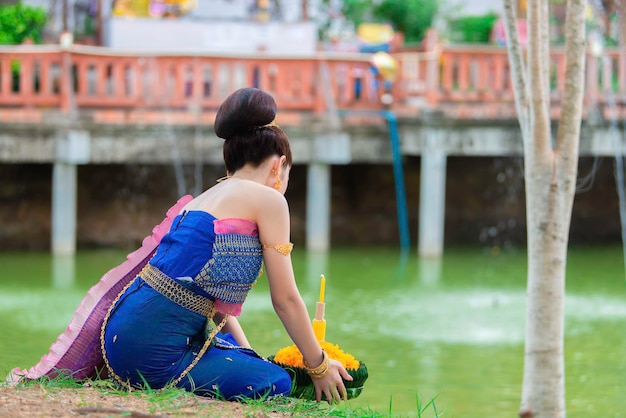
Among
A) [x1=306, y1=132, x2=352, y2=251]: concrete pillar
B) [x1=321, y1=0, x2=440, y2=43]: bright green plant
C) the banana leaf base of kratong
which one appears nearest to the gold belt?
the banana leaf base of kratong

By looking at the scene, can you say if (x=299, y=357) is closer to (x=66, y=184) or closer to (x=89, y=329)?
(x=89, y=329)

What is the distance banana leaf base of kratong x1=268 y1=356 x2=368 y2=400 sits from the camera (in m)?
4.22

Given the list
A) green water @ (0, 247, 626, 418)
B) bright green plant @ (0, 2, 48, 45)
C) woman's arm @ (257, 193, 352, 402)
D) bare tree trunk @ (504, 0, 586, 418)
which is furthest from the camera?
bright green plant @ (0, 2, 48, 45)

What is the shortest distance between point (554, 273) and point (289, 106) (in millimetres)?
8624

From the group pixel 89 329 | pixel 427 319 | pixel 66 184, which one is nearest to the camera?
pixel 89 329

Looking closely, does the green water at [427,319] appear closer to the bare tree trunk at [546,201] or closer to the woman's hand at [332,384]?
the bare tree trunk at [546,201]

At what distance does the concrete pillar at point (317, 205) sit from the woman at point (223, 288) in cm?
1060

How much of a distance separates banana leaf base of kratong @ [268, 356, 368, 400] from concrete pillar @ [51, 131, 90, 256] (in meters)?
10.1

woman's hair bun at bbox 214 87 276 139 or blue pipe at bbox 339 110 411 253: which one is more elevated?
woman's hair bun at bbox 214 87 276 139

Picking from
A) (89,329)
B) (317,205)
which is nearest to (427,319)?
(317,205)

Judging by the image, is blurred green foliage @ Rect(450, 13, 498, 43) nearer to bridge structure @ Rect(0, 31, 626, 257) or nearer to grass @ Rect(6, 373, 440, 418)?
bridge structure @ Rect(0, 31, 626, 257)

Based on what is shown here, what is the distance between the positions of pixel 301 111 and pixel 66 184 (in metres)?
3.03

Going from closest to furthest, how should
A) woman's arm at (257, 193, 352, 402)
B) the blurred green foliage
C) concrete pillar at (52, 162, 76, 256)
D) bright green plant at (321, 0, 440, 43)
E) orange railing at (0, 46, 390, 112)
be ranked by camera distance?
1. woman's arm at (257, 193, 352, 402)
2. orange railing at (0, 46, 390, 112)
3. concrete pillar at (52, 162, 76, 256)
4. bright green plant at (321, 0, 440, 43)
5. the blurred green foliage

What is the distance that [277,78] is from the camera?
14492 millimetres
